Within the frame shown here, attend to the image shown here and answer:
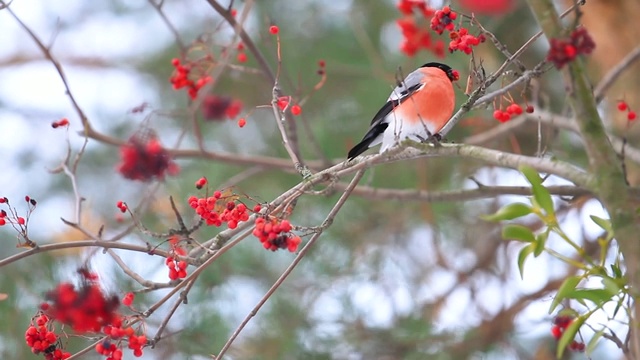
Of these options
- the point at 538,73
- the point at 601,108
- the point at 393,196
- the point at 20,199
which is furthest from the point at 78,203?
the point at 601,108

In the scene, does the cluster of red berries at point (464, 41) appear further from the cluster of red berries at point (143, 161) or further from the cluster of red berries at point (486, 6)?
the cluster of red berries at point (486, 6)

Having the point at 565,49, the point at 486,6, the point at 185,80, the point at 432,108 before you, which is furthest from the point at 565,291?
the point at 486,6

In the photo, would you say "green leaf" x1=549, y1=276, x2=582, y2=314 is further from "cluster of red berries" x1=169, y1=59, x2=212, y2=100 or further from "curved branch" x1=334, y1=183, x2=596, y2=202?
"cluster of red berries" x1=169, y1=59, x2=212, y2=100

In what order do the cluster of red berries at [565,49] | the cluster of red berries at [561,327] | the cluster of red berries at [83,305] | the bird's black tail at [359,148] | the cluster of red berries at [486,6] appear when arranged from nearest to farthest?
1. the cluster of red berries at [565,49]
2. the cluster of red berries at [83,305]
3. the cluster of red berries at [561,327]
4. the bird's black tail at [359,148]
5. the cluster of red berries at [486,6]

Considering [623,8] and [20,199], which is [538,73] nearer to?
[623,8]

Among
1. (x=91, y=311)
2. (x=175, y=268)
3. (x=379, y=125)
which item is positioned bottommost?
(x=91, y=311)

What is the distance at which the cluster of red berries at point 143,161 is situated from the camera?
108cm

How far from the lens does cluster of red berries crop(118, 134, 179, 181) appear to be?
1080 millimetres

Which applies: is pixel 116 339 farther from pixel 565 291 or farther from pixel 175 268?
pixel 565 291

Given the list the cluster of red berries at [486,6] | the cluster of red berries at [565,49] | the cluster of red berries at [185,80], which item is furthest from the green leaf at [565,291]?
the cluster of red berries at [486,6]

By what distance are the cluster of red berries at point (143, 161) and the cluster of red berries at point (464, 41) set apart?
44 cm

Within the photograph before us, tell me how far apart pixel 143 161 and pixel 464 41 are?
1.60 ft

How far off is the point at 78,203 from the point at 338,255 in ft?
3.37

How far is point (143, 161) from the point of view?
3.55ft
